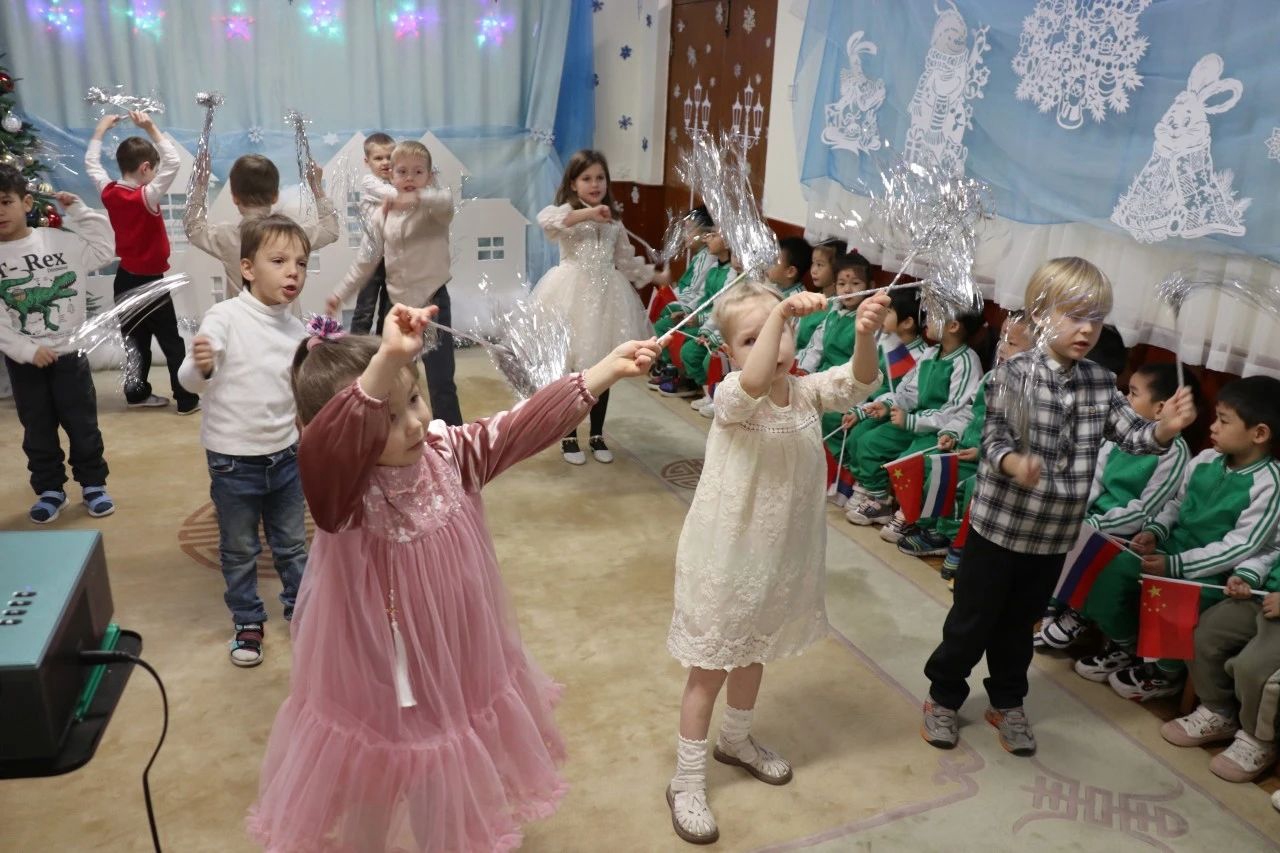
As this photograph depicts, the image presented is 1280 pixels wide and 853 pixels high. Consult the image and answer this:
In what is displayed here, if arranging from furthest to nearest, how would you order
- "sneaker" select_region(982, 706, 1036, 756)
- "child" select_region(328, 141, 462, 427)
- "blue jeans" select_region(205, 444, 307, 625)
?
"child" select_region(328, 141, 462, 427)
"blue jeans" select_region(205, 444, 307, 625)
"sneaker" select_region(982, 706, 1036, 756)

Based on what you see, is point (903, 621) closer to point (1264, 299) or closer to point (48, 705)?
point (1264, 299)

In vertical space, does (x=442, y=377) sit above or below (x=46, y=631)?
below

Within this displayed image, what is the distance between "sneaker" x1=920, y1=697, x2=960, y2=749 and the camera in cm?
249

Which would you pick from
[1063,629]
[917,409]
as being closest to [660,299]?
[917,409]

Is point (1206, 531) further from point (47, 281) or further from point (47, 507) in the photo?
point (47, 507)

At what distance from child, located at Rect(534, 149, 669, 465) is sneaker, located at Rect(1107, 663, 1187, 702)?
222 centimetres

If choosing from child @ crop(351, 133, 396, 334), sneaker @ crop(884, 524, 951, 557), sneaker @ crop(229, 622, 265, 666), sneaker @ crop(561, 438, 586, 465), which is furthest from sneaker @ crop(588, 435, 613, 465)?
sneaker @ crop(229, 622, 265, 666)

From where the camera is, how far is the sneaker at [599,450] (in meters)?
4.34

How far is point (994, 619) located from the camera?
7.90ft

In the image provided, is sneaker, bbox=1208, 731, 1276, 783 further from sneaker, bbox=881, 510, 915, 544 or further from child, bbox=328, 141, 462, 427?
child, bbox=328, 141, 462, 427

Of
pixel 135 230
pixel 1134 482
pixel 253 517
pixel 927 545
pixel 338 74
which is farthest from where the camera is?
pixel 338 74

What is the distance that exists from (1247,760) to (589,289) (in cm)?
273

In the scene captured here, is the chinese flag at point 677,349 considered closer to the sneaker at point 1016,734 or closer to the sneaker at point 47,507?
the sneaker at point 47,507

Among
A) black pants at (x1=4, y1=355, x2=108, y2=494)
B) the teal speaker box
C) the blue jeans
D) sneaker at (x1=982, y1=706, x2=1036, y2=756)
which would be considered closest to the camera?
the teal speaker box
